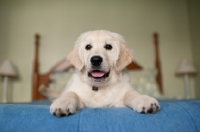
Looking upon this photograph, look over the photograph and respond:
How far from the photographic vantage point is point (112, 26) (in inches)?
153

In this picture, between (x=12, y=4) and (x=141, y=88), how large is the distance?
122 inches

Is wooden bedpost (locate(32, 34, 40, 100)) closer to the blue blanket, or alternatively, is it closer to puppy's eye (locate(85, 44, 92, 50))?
puppy's eye (locate(85, 44, 92, 50))

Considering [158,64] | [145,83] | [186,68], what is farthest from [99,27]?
[186,68]

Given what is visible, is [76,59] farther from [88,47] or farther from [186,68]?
[186,68]

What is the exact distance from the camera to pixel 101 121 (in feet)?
2.74

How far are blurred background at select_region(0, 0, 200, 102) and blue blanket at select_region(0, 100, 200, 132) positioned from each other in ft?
9.22

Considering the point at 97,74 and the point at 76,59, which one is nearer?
the point at 97,74

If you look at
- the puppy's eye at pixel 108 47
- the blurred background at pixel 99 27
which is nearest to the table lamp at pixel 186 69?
the blurred background at pixel 99 27

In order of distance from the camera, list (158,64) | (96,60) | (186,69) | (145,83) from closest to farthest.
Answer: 1. (96,60)
2. (145,83)
3. (186,69)
4. (158,64)

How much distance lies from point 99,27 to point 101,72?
8.27ft

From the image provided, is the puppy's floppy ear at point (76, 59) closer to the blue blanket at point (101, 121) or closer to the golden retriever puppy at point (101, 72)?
the golden retriever puppy at point (101, 72)

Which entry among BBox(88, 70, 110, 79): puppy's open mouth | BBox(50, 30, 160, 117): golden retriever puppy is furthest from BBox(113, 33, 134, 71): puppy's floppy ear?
BBox(88, 70, 110, 79): puppy's open mouth

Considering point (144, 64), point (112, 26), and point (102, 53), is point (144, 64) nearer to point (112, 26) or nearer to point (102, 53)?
point (112, 26)

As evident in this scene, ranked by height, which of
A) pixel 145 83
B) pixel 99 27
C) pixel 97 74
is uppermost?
pixel 99 27
